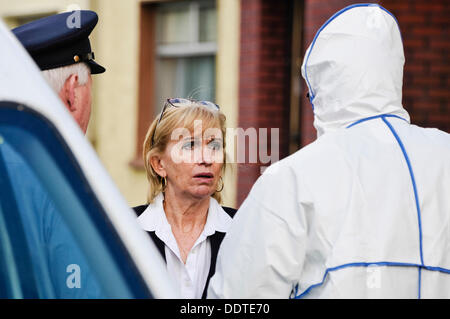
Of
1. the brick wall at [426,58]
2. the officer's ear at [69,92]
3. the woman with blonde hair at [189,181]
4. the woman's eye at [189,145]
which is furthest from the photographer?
the brick wall at [426,58]

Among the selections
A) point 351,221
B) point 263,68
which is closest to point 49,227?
point 351,221

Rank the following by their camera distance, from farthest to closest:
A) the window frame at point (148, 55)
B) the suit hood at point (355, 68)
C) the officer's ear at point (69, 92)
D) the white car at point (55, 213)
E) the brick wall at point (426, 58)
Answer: the window frame at point (148, 55) → the brick wall at point (426, 58) → the officer's ear at point (69, 92) → the suit hood at point (355, 68) → the white car at point (55, 213)

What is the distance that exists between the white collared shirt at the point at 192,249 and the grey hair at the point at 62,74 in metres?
0.59

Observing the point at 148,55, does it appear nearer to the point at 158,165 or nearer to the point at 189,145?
the point at 158,165

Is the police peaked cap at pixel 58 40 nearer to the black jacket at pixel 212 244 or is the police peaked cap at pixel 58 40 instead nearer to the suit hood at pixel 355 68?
the black jacket at pixel 212 244

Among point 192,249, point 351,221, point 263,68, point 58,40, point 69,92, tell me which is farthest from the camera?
point 263,68

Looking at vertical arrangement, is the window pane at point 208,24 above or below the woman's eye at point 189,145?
above

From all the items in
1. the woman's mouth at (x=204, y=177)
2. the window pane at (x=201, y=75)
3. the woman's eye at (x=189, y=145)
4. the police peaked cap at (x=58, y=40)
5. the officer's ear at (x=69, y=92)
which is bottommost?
the window pane at (x=201, y=75)

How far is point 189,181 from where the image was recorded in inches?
128

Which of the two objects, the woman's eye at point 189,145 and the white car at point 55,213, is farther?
the woman's eye at point 189,145

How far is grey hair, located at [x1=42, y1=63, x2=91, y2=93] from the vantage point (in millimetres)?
2740

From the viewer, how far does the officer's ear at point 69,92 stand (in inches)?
107

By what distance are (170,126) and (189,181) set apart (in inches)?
8.4

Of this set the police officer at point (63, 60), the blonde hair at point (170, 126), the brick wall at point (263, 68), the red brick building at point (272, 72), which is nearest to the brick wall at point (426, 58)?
the red brick building at point (272, 72)
